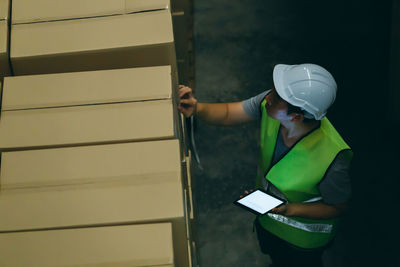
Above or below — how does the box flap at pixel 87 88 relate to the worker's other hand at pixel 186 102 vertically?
above

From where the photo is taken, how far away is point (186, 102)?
2805mm

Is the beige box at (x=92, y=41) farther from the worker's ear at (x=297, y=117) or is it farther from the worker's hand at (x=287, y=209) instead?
the worker's hand at (x=287, y=209)

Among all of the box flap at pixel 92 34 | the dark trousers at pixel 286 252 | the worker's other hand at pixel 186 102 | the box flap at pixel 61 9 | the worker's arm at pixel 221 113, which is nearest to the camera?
the box flap at pixel 92 34

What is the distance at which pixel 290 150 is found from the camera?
2549 millimetres

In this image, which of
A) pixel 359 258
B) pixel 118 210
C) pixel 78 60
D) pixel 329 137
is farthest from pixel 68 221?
pixel 359 258

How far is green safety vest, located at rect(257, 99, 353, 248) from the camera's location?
2453 mm

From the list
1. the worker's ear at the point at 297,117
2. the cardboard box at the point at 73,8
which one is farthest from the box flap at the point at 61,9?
the worker's ear at the point at 297,117

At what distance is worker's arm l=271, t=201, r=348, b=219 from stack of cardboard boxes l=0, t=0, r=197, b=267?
74cm

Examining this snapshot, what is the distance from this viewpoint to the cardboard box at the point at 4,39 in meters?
2.32

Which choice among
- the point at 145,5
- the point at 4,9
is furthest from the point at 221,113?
the point at 4,9

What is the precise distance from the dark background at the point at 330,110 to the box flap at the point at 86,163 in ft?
6.52

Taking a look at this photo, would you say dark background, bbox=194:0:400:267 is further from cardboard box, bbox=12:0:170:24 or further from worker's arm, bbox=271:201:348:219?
cardboard box, bbox=12:0:170:24

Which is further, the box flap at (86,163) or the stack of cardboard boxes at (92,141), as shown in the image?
the box flap at (86,163)

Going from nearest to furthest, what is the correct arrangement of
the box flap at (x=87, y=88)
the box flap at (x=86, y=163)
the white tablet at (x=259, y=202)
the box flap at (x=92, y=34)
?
the box flap at (x=86, y=163) → the box flap at (x=87, y=88) → the box flap at (x=92, y=34) → the white tablet at (x=259, y=202)
